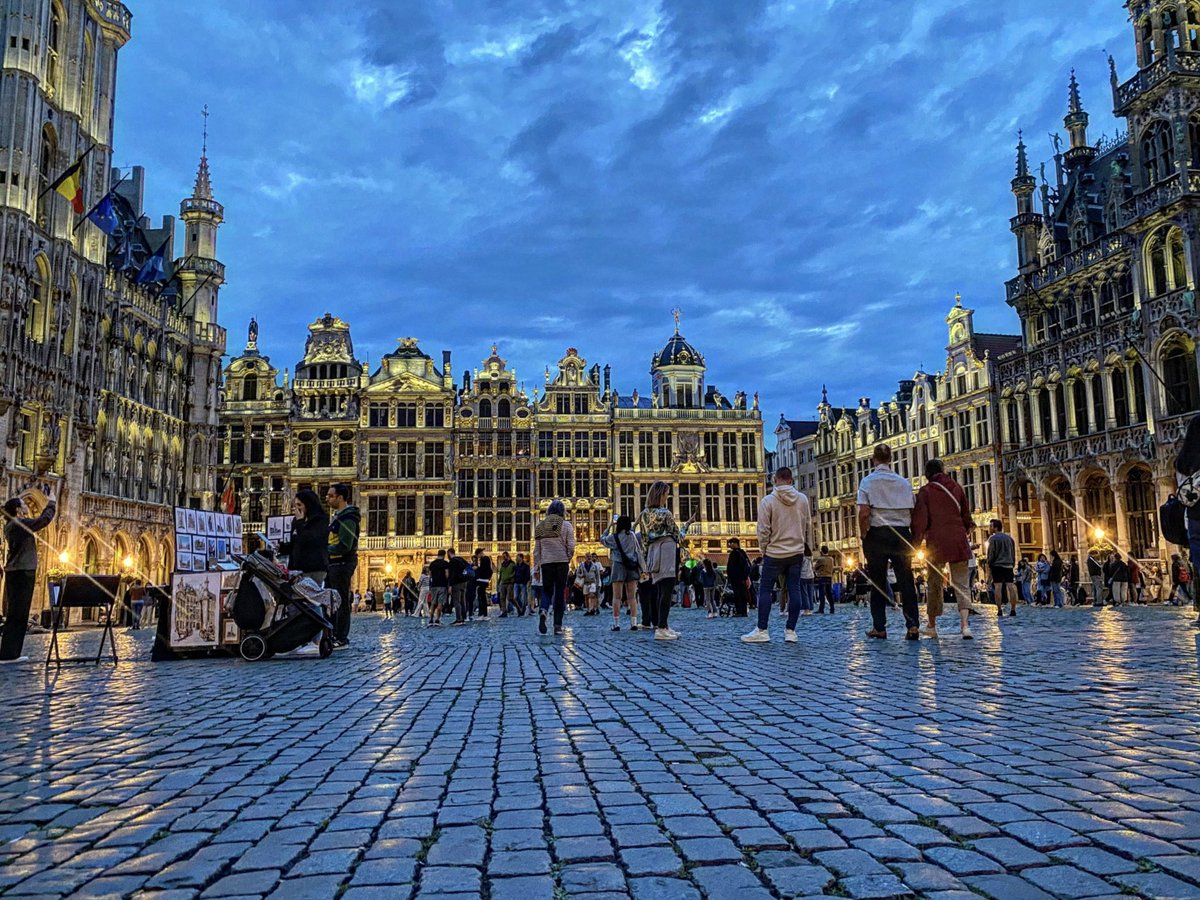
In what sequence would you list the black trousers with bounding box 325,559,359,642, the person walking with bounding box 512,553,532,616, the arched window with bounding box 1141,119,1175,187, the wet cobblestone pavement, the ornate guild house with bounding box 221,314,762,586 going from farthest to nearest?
the ornate guild house with bounding box 221,314,762,586, the arched window with bounding box 1141,119,1175,187, the person walking with bounding box 512,553,532,616, the black trousers with bounding box 325,559,359,642, the wet cobblestone pavement

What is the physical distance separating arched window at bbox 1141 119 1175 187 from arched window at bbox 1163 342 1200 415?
605 centimetres

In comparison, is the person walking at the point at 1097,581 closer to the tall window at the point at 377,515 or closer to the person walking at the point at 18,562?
the person walking at the point at 18,562

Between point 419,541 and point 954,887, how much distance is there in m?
55.6

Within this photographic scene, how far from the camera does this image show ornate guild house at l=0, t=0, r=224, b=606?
30.1 metres

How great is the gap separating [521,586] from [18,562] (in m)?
19.5

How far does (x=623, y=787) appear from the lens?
3.74 metres

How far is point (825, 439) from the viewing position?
6550 cm

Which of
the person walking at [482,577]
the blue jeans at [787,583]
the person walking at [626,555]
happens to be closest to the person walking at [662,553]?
the person walking at [626,555]

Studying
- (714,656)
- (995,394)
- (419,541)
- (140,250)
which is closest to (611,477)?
(419,541)

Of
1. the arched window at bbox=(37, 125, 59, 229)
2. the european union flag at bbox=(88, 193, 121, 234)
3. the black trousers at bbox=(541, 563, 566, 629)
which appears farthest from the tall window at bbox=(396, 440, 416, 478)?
the black trousers at bbox=(541, 563, 566, 629)

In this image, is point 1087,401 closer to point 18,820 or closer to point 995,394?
point 995,394

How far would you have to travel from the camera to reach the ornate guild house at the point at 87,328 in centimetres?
3008

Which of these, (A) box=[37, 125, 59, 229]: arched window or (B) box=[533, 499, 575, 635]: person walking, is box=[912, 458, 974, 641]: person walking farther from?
(A) box=[37, 125, 59, 229]: arched window

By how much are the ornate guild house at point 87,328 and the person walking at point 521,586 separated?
13215 millimetres
